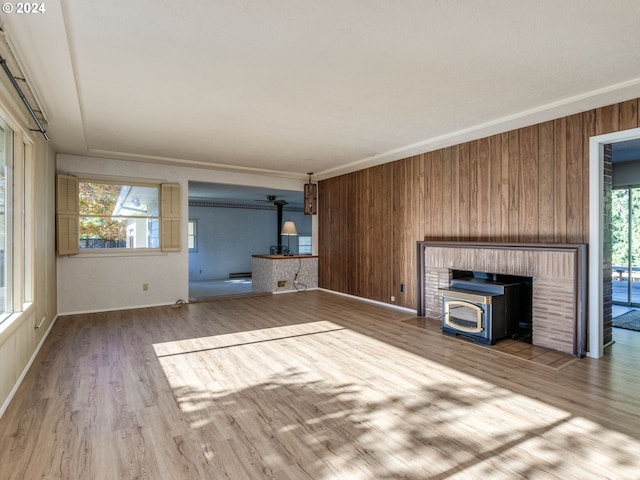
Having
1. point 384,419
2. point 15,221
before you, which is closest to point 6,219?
point 15,221

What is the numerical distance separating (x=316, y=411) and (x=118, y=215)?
4.93 meters

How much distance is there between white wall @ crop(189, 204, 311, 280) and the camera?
11.1 m

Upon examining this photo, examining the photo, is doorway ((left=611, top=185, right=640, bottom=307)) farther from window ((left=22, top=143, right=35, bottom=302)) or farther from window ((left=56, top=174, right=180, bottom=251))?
window ((left=22, top=143, right=35, bottom=302))

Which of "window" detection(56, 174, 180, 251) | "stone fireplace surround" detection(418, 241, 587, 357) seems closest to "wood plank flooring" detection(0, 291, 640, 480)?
"stone fireplace surround" detection(418, 241, 587, 357)

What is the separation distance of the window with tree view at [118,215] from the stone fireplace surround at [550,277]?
16.4 feet

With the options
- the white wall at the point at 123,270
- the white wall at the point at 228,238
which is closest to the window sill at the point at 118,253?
the white wall at the point at 123,270

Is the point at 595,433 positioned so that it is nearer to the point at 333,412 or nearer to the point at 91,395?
the point at 333,412

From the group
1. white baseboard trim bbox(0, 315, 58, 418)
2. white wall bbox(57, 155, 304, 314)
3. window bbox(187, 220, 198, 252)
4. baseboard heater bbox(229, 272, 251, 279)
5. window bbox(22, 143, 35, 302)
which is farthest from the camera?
baseboard heater bbox(229, 272, 251, 279)

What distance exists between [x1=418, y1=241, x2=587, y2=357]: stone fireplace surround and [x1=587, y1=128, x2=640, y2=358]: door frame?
0.07 m

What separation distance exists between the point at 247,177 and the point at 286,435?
222 inches

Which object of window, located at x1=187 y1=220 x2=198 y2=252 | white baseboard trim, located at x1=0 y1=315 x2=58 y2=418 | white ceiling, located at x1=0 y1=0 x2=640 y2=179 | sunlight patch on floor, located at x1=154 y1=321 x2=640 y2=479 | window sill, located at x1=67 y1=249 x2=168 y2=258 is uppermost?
white ceiling, located at x1=0 y1=0 x2=640 y2=179

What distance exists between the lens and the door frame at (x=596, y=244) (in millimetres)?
3393

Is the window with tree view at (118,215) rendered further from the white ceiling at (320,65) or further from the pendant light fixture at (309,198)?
the pendant light fixture at (309,198)

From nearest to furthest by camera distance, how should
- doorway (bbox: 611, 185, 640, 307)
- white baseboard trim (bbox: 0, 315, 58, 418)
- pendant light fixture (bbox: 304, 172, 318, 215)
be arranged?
white baseboard trim (bbox: 0, 315, 58, 418) → doorway (bbox: 611, 185, 640, 307) → pendant light fixture (bbox: 304, 172, 318, 215)
